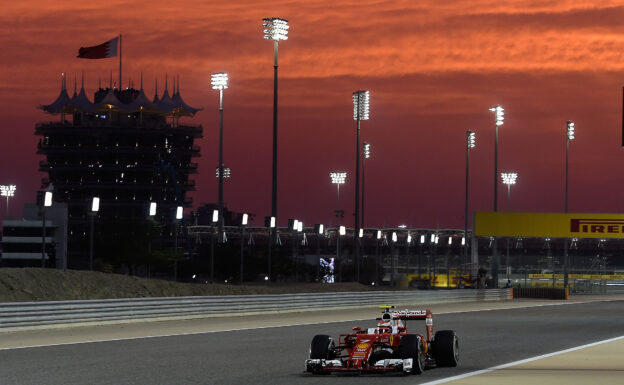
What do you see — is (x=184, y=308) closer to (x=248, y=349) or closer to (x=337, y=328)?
(x=337, y=328)

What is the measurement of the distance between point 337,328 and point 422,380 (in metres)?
13.7

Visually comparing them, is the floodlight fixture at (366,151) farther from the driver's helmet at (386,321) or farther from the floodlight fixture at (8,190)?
the driver's helmet at (386,321)

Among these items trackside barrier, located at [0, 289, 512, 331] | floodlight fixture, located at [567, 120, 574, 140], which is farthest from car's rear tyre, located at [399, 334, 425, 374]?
floodlight fixture, located at [567, 120, 574, 140]

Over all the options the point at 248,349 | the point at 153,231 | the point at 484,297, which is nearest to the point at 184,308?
the point at 248,349

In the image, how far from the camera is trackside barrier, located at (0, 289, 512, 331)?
25047mm

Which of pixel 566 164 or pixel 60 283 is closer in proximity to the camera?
pixel 60 283

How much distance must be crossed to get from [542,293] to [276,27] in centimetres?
2180

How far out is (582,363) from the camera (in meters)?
16.5

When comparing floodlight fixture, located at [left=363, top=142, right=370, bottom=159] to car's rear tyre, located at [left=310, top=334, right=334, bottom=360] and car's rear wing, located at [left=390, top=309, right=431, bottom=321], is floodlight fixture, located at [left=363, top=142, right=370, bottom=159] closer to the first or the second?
car's rear wing, located at [left=390, top=309, right=431, bottom=321]

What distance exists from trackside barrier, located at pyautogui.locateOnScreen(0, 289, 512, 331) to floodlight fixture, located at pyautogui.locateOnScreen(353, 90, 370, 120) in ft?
101

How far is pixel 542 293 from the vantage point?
6475 cm

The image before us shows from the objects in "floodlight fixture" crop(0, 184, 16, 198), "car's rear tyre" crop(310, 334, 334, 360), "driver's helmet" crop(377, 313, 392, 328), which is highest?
"floodlight fixture" crop(0, 184, 16, 198)

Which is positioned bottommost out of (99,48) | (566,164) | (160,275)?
(160,275)

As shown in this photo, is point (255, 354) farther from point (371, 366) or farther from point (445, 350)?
point (371, 366)
